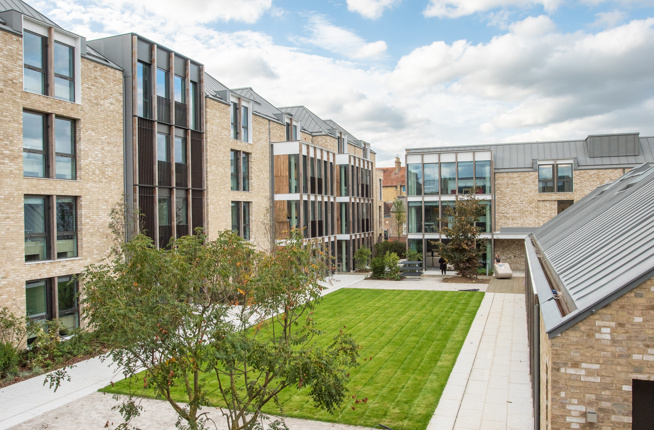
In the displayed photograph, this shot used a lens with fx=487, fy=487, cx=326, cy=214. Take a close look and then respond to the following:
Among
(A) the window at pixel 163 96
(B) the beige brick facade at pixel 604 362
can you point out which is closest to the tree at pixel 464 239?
(A) the window at pixel 163 96

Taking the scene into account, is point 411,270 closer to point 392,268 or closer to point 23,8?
point 392,268

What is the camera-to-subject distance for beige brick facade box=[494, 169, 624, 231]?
3409 centimetres

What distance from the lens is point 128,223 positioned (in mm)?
17062

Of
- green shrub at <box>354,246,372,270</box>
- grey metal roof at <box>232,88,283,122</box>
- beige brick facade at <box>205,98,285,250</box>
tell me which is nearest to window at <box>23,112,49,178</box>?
beige brick facade at <box>205,98,285,250</box>

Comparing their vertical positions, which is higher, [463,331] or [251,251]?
[251,251]

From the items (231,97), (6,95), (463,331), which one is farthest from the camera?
(231,97)

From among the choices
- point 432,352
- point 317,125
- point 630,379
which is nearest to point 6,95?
point 432,352

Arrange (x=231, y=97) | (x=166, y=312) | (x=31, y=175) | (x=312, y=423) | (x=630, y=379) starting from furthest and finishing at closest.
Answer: (x=231, y=97), (x=31, y=175), (x=312, y=423), (x=166, y=312), (x=630, y=379)

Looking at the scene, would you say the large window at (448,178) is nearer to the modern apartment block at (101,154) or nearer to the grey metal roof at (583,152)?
the grey metal roof at (583,152)

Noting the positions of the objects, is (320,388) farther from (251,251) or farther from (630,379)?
(630,379)

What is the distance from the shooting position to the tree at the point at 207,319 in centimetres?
566

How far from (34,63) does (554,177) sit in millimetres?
31993

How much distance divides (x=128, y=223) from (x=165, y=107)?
5.32 m

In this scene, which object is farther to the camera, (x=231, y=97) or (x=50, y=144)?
(x=231, y=97)
